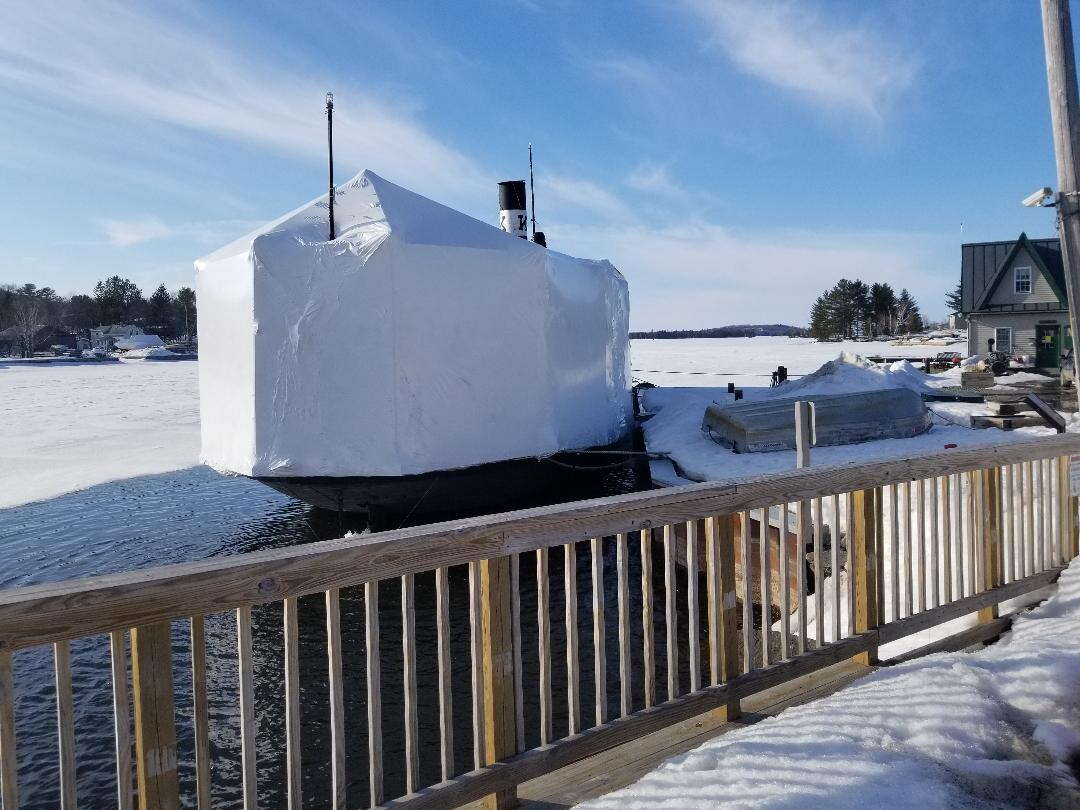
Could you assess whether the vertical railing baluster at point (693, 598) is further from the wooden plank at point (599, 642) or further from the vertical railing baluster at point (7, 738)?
the vertical railing baluster at point (7, 738)

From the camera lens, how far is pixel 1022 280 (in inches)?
1186

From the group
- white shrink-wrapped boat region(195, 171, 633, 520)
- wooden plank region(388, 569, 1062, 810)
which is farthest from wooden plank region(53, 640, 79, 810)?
white shrink-wrapped boat region(195, 171, 633, 520)

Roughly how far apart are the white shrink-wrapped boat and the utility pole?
7175 millimetres

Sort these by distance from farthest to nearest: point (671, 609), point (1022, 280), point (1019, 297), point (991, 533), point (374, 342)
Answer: point (1019, 297)
point (1022, 280)
point (374, 342)
point (991, 533)
point (671, 609)

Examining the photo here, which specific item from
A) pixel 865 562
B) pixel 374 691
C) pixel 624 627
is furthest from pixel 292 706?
pixel 865 562

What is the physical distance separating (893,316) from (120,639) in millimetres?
109375

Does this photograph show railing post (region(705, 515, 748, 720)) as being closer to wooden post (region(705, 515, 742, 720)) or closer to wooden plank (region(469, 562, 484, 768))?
wooden post (region(705, 515, 742, 720))

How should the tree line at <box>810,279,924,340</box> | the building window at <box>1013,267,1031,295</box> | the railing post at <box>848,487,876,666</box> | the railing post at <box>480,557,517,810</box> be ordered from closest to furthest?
the railing post at <box>480,557,517,810</box>
the railing post at <box>848,487,876,666</box>
the building window at <box>1013,267,1031,295</box>
the tree line at <box>810,279,924,340</box>

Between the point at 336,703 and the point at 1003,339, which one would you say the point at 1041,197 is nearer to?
the point at 336,703

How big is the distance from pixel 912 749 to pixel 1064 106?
4.14 metres

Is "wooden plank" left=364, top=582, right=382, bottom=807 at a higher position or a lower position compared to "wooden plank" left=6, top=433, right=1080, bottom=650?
lower

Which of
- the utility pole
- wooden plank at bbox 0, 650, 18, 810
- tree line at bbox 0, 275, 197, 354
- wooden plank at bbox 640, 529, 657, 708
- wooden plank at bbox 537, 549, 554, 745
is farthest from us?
tree line at bbox 0, 275, 197, 354

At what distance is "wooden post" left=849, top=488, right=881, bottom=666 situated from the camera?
145 inches

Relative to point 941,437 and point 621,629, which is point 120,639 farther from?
point 941,437
